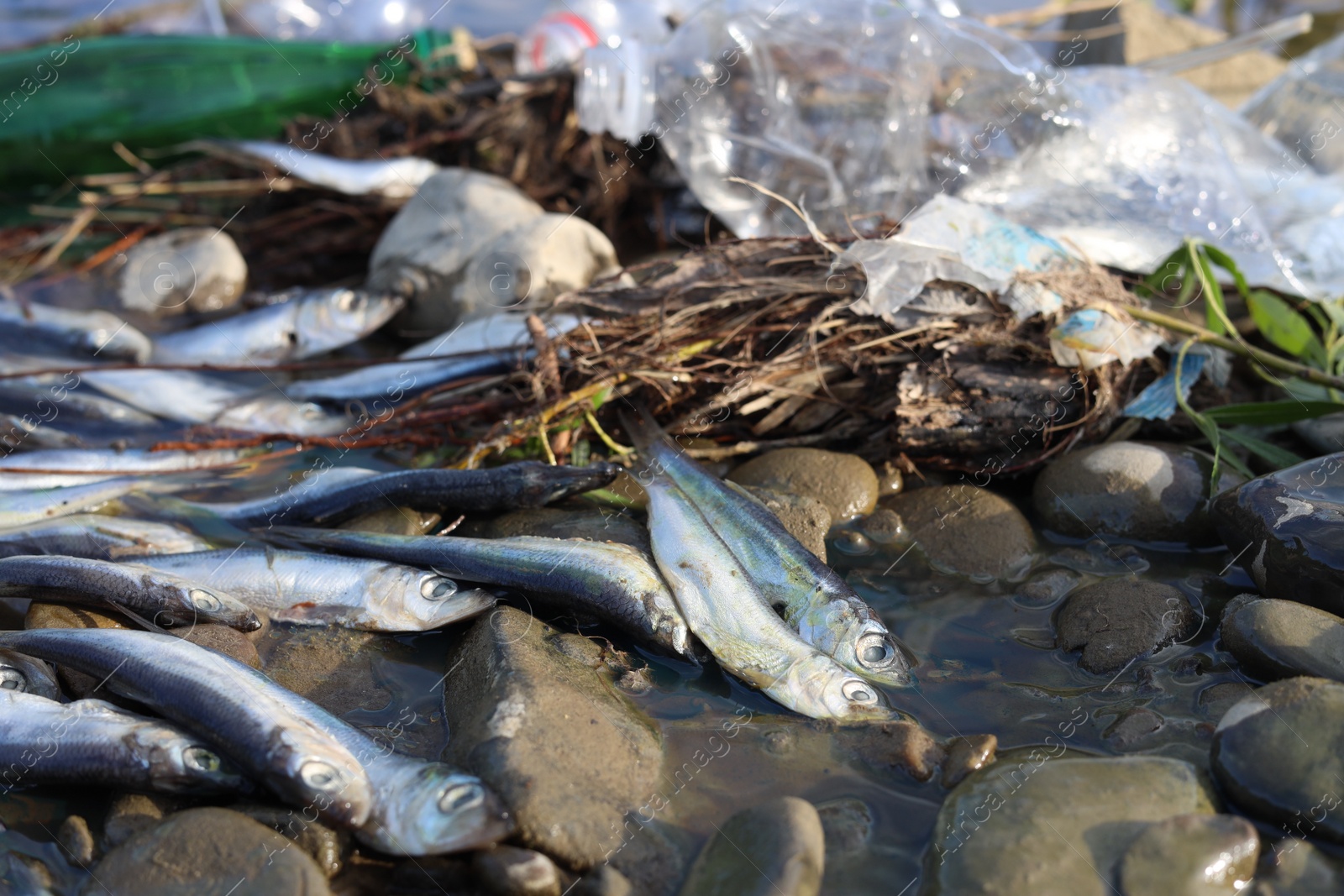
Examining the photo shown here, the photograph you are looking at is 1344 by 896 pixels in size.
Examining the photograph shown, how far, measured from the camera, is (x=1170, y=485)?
3.66m

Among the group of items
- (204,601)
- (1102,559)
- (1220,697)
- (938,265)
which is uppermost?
(938,265)

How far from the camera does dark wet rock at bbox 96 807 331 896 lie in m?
2.22

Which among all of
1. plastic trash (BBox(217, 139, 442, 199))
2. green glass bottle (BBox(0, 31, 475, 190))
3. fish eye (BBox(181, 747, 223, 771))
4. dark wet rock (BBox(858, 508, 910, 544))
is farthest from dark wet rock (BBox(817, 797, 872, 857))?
green glass bottle (BBox(0, 31, 475, 190))

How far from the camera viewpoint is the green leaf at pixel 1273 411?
12.6ft

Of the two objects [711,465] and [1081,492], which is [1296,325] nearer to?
[1081,492]

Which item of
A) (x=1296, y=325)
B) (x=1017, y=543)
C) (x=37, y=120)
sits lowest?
(x=1017, y=543)

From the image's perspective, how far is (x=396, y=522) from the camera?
372cm

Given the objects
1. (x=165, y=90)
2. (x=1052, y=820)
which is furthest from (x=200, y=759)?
(x=165, y=90)

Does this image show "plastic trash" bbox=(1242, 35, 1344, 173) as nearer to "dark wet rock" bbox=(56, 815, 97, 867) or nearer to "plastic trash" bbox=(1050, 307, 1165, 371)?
"plastic trash" bbox=(1050, 307, 1165, 371)

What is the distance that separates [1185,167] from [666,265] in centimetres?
320

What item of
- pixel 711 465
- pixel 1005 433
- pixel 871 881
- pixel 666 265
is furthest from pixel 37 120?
pixel 871 881

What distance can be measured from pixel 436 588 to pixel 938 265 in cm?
260

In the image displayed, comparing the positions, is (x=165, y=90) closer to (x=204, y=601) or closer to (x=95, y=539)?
(x=95, y=539)

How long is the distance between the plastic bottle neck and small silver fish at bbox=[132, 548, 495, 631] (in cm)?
379
